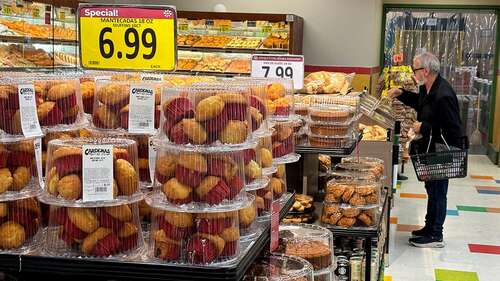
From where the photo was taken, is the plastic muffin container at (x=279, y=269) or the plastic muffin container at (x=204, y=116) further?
the plastic muffin container at (x=279, y=269)

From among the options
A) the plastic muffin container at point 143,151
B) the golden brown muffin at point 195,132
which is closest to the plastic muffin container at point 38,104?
the plastic muffin container at point 143,151

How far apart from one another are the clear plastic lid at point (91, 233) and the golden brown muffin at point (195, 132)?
0.89 feet

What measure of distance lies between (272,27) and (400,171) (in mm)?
3005

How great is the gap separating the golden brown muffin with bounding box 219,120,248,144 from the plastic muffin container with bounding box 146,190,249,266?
0.20 meters

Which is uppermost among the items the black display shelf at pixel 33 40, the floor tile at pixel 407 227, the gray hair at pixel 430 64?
the black display shelf at pixel 33 40

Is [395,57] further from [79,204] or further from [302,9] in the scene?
[79,204]

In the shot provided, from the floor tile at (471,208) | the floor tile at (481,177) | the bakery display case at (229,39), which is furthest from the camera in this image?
the floor tile at (481,177)

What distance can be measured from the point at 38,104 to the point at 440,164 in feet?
14.7

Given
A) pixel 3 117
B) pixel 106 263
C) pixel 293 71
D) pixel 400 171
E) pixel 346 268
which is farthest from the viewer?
pixel 400 171

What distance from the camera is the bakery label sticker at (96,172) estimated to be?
1.74 m

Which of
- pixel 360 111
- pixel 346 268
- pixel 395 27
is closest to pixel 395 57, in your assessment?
pixel 395 27

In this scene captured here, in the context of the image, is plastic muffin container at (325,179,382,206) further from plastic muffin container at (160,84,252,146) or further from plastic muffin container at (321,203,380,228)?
plastic muffin container at (160,84,252,146)

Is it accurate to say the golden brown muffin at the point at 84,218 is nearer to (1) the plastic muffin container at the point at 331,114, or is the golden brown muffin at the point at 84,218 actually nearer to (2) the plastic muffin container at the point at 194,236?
(2) the plastic muffin container at the point at 194,236

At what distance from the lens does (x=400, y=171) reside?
9.90 meters
